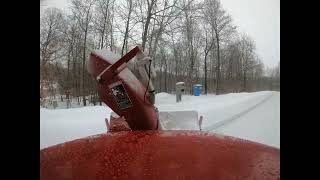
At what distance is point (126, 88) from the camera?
1.34 metres

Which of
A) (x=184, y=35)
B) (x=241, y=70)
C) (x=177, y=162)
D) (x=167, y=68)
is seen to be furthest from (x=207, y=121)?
(x=177, y=162)

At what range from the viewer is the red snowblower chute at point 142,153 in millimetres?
930

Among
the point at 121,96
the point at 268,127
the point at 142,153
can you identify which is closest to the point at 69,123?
the point at 121,96

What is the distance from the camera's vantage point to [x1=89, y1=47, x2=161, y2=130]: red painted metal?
1347 mm

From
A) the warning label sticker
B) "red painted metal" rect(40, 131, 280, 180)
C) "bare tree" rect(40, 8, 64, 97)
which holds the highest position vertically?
"bare tree" rect(40, 8, 64, 97)

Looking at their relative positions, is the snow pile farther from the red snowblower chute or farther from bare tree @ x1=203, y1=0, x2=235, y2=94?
bare tree @ x1=203, y1=0, x2=235, y2=94

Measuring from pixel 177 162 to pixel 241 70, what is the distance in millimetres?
1232

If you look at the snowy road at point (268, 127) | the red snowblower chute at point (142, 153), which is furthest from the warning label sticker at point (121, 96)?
the snowy road at point (268, 127)

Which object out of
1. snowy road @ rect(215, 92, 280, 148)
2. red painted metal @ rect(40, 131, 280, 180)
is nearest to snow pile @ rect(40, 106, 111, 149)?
red painted metal @ rect(40, 131, 280, 180)

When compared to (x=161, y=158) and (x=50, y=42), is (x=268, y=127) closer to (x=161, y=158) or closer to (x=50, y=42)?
(x=161, y=158)

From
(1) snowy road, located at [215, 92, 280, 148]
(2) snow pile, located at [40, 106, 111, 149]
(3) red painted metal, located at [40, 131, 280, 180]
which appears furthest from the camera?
(2) snow pile, located at [40, 106, 111, 149]

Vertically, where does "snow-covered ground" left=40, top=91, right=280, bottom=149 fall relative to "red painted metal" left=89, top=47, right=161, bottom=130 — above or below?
below

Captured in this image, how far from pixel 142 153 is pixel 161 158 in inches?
2.4

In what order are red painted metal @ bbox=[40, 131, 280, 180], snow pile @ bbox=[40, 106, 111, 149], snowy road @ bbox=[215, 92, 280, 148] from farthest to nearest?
1. snow pile @ bbox=[40, 106, 111, 149]
2. snowy road @ bbox=[215, 92, 280, 148]
3. red painted metal @ bbox=[40, 131, 280, 180]
